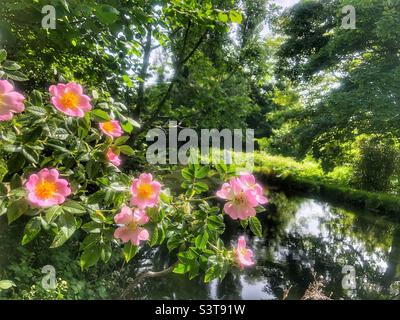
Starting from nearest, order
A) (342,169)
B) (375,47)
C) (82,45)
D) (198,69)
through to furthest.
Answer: (82,45) → (198,69) → (375,47) → (342,169)

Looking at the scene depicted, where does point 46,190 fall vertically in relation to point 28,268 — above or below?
above

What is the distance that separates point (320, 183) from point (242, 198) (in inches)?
521

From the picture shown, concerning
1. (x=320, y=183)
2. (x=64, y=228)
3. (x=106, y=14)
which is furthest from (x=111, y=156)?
(x=320, y=183)

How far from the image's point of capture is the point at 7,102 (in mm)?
→ 963

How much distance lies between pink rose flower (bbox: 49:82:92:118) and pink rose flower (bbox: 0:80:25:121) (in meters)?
0.10

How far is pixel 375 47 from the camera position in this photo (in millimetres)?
9625

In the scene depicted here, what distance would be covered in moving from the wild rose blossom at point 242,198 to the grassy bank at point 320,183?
10127 millimetres

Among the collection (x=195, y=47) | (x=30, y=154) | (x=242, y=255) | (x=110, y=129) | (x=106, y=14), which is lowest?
(x=242, y=255)

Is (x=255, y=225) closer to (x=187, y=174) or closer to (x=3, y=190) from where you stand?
(x=187, y=174)

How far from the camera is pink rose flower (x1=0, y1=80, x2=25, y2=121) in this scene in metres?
0.96
